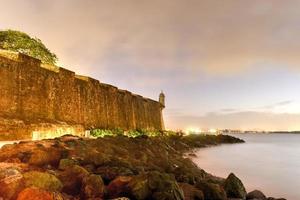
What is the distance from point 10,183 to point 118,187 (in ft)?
10.4

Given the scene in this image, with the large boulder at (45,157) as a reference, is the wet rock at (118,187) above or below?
below

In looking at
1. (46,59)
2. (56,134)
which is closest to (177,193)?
(56,134)

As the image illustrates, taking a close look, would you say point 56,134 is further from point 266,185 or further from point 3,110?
point 266,185

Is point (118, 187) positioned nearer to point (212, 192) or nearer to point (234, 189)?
point (212, 192)

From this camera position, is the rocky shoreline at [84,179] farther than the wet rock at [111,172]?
No

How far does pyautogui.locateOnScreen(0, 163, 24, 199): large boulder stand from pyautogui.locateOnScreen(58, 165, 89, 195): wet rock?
4.88ft

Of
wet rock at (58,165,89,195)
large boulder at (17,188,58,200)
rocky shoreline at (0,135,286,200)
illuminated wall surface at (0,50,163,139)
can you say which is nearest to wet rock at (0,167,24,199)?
rocky shoreline at (0,135,286,200)

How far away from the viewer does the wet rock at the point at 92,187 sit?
29.2 feet

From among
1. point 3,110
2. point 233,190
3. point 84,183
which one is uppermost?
point 3,110

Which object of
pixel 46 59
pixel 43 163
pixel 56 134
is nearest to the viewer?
pixel 43 163

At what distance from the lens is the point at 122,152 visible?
16422mm

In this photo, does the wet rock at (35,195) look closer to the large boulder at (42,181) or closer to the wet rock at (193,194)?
the large boulder at (42,181)

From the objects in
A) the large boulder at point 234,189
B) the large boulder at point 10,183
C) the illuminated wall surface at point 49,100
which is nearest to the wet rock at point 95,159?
the large boulder at point 10,183

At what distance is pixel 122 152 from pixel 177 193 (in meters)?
7.54
